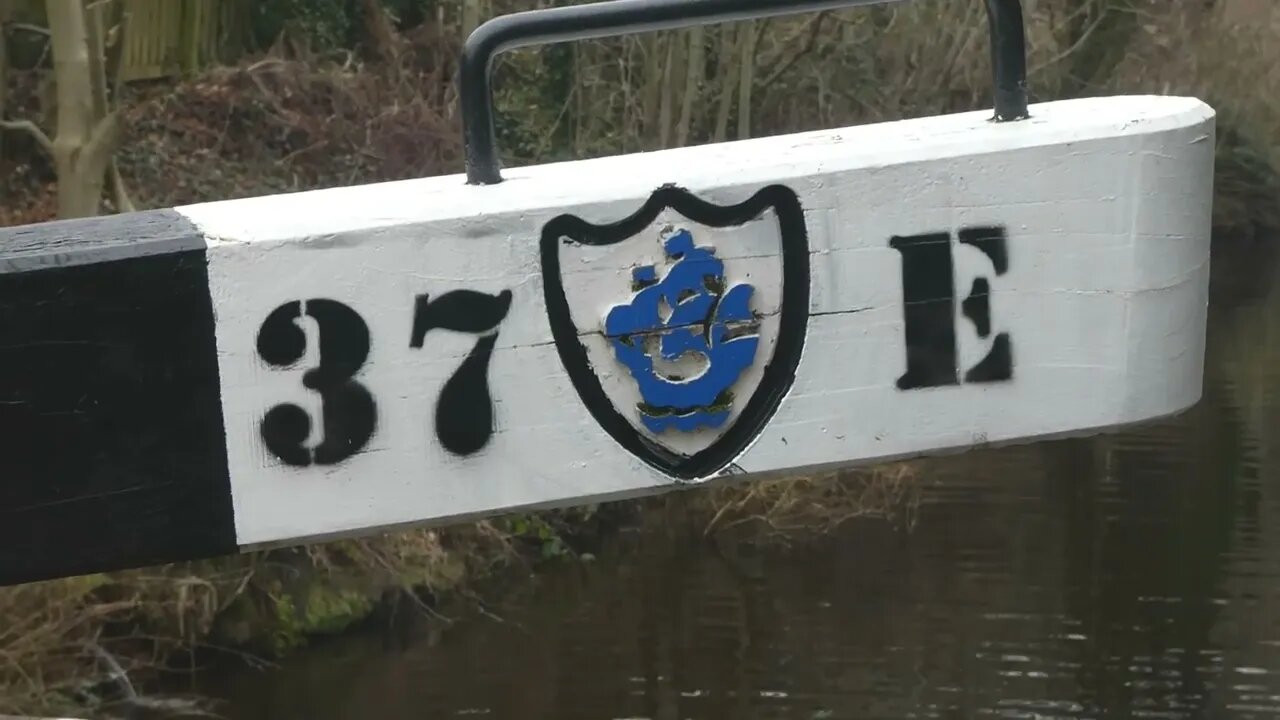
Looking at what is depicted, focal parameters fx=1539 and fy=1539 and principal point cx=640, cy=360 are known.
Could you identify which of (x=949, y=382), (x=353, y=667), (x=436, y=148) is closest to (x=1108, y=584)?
(x=353, y=667)

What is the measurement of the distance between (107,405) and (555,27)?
0.59 meters

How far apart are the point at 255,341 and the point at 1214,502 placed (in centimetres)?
1025

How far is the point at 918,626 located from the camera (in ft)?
30.8

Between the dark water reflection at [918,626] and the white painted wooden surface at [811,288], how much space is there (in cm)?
682

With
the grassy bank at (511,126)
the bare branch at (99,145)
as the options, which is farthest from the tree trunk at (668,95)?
the bare branch at (99,145)

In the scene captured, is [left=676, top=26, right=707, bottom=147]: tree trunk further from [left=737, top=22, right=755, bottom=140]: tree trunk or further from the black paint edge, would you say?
the black paint edge

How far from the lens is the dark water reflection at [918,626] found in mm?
8500

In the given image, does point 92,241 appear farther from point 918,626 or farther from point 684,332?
point 918,626

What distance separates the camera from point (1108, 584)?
979 centimetres

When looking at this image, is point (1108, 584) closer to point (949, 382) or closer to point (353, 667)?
point (353, 667)

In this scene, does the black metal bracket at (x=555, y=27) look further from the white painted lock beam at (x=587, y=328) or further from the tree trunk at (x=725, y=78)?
the tree trunk at (x=725, y=78)

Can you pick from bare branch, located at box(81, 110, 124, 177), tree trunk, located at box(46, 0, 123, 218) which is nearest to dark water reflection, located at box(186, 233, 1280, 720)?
tree trunk, located at box(46, 0, 123, 218)

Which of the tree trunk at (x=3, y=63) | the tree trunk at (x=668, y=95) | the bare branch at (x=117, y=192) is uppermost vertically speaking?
the tree trunk at (x=3, y=63)

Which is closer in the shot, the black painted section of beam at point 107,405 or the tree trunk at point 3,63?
the black painted section of beam at point 107,405
